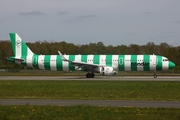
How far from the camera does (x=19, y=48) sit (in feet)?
185

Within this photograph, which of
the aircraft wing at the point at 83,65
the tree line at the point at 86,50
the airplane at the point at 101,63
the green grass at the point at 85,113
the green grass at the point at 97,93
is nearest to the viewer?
the green grass at the point at 85,113

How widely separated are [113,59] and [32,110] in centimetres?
3561

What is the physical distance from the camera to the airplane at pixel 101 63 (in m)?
51.1

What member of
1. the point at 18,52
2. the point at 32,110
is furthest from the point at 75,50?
the point at 32,110

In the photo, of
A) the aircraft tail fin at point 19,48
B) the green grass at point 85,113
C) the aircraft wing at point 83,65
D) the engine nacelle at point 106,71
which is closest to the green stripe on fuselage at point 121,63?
the engine nacelle at point 106,71

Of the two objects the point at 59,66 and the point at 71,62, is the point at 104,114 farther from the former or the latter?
the point at 59,66

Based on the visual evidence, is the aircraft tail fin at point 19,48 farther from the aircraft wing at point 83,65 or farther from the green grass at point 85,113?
the green grass at point 85,113

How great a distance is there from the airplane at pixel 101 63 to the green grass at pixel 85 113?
1280 inches

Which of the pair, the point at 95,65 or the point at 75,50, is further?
the point at 75,50

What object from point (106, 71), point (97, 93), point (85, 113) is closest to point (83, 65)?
point (106, 71)

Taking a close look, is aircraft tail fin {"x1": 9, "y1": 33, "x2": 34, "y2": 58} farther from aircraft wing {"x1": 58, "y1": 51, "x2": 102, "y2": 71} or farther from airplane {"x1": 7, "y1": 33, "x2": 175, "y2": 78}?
aircraft wing {"x1": 58, "y1": 51, "x2": 102, "y2": 71}

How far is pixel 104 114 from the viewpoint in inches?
628

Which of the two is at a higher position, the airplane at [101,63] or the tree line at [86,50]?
the tree line at [86,50]

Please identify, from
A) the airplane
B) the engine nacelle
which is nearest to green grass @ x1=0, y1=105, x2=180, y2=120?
the engine nacelle
